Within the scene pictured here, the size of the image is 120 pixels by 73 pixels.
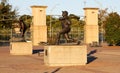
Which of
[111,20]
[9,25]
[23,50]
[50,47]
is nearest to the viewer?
[50,47]

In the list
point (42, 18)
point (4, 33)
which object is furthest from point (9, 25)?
point (42, 18)

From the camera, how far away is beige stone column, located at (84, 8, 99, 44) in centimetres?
4962

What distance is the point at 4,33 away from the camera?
51.5 meters

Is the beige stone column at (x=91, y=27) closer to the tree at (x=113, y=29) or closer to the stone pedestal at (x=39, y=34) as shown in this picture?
the tree at (x=113, y=29)

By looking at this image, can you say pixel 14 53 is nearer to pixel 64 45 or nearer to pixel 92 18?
pixel 64 45

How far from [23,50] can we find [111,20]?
51.7 ft

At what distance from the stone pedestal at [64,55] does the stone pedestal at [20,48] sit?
10422mm

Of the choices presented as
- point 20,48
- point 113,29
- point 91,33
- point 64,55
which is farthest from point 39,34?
point 64,55

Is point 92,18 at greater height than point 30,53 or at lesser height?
greater

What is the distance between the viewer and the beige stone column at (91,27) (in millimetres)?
49625

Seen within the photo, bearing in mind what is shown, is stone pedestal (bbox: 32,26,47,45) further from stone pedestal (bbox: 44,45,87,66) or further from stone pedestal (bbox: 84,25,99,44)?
stone pedestal (bbox: 44,45,87,66)

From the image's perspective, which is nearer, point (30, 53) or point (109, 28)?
point (30, 53)

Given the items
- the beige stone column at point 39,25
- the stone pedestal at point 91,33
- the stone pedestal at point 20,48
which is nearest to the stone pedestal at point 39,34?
the beige stone column at point 39,25

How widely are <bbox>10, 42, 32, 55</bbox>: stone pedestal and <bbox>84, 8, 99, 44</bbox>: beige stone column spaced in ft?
60.0
